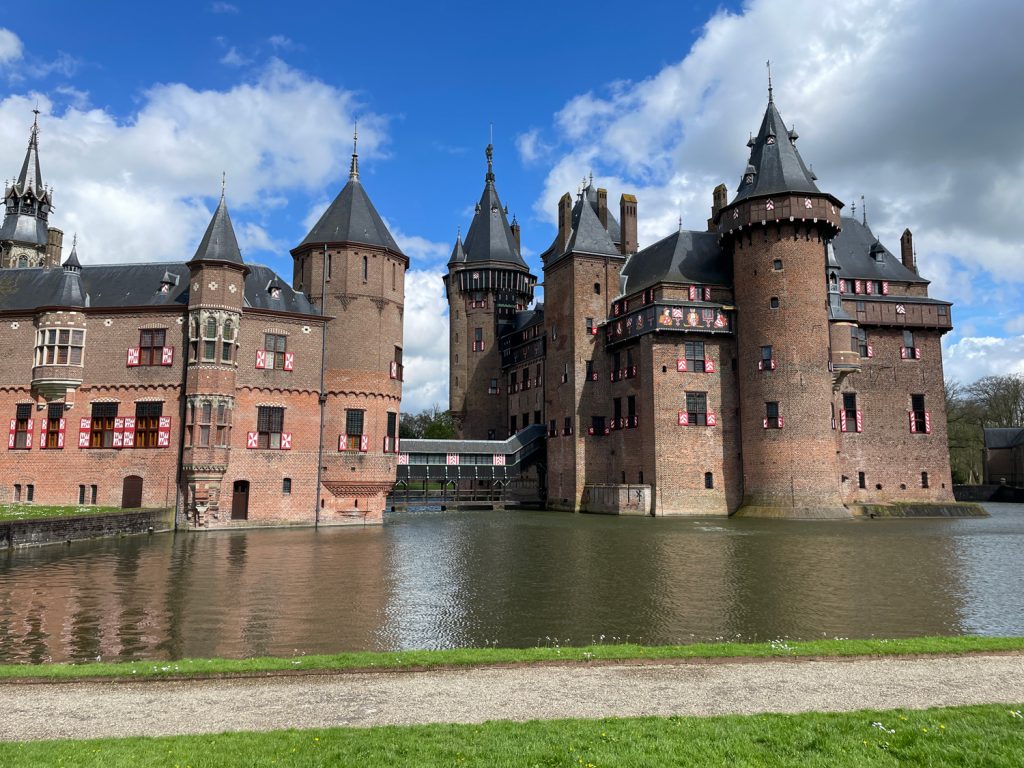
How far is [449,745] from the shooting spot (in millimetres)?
5594

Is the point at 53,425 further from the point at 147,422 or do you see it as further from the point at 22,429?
the point at 147,422

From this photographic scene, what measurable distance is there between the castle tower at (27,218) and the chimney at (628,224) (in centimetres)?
4421

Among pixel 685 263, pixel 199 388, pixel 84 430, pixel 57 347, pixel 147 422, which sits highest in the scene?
pixel 685 263

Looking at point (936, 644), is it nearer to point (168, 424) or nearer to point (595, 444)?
point (168, 424)

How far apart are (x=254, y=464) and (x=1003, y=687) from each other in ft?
90.3

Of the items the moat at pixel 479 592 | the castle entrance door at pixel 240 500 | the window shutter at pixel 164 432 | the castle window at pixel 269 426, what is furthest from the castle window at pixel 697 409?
the window shutter at pixel 164 432

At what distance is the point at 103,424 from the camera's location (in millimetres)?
30234

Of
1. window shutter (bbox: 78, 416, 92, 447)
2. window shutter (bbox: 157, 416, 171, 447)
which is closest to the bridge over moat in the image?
window shutter (bbox: 157, 416, 171, 447)

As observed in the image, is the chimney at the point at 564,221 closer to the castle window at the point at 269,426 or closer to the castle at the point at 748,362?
the castle at the point at 748,362

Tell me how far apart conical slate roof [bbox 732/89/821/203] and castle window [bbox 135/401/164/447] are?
3001 centimetres

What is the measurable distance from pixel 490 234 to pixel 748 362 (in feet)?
95.7

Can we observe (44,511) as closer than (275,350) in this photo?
Yes

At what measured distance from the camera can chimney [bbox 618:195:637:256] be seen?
52562 millimetres

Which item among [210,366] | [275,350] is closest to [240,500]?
[210,366]
